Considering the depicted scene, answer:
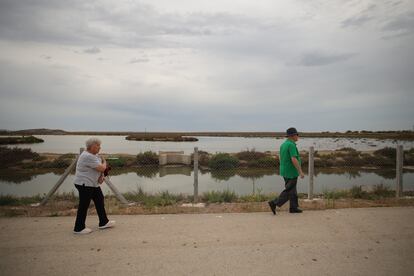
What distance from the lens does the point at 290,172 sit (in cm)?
620

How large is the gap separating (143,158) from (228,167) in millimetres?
8157

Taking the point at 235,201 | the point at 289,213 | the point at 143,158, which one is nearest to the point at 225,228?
the point at 289,213

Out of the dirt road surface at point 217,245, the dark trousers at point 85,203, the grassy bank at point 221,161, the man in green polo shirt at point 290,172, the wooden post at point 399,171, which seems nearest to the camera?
the dirt road surface at point 217,245

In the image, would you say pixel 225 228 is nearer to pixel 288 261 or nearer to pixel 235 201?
pixel 288 261

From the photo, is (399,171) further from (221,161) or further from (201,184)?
(221,161)

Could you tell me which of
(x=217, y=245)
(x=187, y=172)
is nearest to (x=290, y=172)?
(x=217, y=245)

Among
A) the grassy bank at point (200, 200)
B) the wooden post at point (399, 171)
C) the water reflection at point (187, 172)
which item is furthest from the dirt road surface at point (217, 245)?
the water reflection at point (187, 172)

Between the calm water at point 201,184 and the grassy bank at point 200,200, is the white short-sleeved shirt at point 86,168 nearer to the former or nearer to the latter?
the grassy bank at point 200,200

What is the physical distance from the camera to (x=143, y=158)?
1041 inches

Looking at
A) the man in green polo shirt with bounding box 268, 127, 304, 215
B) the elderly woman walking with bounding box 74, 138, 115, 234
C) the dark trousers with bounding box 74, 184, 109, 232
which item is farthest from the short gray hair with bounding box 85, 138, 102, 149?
the man in green polo shirt with bounding box 268, 127, 304, 215

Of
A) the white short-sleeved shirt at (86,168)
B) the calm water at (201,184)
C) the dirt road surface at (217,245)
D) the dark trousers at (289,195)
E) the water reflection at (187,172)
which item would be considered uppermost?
the white short-sleeved shirt at (86,168)

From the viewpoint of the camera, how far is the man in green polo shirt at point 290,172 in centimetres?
607

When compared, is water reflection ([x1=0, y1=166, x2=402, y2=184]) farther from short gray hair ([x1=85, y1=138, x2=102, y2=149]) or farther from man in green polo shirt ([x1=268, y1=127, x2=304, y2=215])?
short gray hair ([x1=85, y1=138, x2=102, y2=149])

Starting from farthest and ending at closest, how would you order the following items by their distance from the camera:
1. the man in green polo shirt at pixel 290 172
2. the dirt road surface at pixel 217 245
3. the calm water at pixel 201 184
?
the calm water at pixel 201 184, the man in green polo shirt at pixel 290 172, the dirt road surface at pixel 217 245
